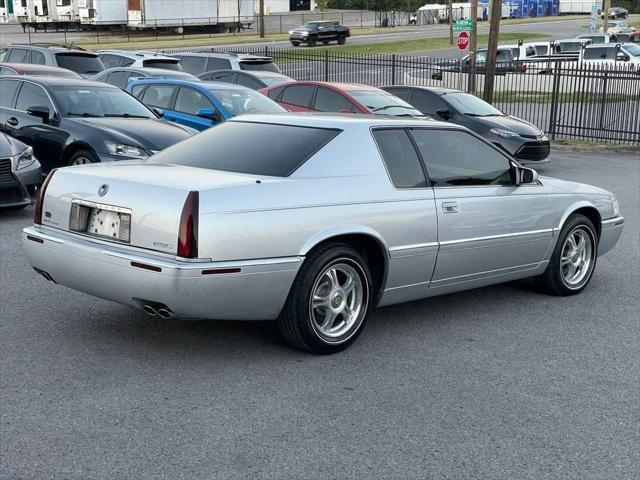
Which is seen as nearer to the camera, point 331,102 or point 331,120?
point 331,120

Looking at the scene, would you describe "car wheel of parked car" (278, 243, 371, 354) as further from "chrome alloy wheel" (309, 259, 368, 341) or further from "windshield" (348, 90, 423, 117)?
"windshield" (348, 90, 423, 117)

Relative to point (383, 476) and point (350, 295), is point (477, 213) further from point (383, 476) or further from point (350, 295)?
point (383, 476)

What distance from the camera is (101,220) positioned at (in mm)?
5426

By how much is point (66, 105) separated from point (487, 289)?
6.66m

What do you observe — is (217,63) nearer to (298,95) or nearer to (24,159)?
(298,95)

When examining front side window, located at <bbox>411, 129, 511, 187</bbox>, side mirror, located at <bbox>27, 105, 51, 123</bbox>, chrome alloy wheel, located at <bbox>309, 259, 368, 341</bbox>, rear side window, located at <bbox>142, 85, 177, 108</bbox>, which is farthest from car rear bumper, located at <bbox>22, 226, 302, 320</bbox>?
rear side window, located at <bbox>142, 85, 177, 108</bbox>

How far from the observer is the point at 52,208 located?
18.8 feet

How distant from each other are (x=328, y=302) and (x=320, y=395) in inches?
32.0

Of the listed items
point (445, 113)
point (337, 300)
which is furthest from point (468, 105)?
point (337, 300)

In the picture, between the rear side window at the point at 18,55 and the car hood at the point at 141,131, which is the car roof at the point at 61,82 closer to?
the car hood at the point at 141,131

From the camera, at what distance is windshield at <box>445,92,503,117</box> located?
55.6 ft

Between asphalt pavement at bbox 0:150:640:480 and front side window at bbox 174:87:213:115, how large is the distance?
25.4 ft

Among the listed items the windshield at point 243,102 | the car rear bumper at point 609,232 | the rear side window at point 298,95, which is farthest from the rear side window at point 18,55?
the car rear bumper at point 609,232

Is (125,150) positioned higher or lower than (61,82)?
lower
